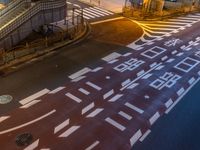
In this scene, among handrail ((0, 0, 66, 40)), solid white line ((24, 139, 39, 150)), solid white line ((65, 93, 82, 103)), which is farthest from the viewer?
handrail ((0, 0, 66, 40))

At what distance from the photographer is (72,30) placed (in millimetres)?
23484

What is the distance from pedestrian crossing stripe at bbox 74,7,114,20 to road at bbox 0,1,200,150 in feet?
27.9

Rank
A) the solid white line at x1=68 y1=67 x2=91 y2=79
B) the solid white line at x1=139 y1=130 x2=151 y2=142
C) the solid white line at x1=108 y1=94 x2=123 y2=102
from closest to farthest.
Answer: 1. the solid white line at x1=139 y1=130 x2=151 y2=142
2. the solid white line at x1=108 y1=94 x2=123 y2=102
3. the solid white line at x1=68 y1=67 x2=91 y2=79

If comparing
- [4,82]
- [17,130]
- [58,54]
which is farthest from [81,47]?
[17,130]

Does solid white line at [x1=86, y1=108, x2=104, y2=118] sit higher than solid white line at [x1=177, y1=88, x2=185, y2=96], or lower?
lower

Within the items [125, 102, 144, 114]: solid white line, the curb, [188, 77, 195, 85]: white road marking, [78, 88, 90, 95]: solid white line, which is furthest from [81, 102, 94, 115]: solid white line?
[188, 77, 195, 85]: white road marking

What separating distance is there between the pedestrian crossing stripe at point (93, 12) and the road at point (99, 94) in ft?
27.9

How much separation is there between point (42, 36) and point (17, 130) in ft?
40.3

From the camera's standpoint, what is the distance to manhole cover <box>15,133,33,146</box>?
34.9 ft

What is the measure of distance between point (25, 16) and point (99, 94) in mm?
10122

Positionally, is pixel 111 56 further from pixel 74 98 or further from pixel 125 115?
pixel 125 115

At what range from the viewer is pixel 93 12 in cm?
3062

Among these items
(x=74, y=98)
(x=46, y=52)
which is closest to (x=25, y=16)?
(x=46, y=52)

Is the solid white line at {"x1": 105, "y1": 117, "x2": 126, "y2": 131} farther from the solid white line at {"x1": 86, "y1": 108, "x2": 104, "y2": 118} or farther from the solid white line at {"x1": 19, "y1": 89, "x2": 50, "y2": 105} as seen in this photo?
the solid white line at {"x1": 19, "y1": 89, "x2": 50, "y2": 105}
